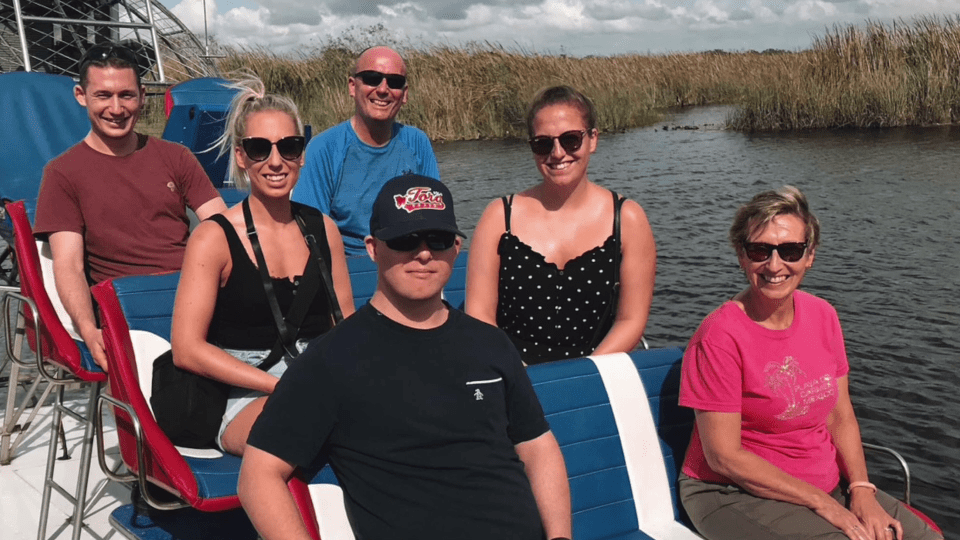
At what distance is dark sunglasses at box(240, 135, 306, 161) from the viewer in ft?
9.46

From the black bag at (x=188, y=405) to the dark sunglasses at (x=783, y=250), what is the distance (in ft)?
5.17

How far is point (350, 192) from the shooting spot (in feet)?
13.8

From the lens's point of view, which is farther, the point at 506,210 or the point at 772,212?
the point at 506,210

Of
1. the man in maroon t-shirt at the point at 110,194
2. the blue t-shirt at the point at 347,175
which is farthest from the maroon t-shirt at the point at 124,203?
the blue t-shirt at the point at 347,175

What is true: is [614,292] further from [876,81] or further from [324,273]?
[876,81]

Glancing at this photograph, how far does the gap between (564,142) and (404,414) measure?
1.31 metres

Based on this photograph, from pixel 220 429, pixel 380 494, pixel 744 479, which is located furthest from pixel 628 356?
pixel 220 429

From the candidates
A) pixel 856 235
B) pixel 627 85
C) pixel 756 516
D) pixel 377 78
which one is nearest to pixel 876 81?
pixel 627 85

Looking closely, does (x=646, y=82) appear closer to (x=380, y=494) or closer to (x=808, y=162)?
(x=808, y=162)

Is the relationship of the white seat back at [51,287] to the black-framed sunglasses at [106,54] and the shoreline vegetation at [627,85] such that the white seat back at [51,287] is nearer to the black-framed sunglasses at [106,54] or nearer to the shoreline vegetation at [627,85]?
the black-framed sunglasses at [106,54]

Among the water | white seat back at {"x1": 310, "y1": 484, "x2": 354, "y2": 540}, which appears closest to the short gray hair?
white seat back at {"x1": 310, "y1": 484, "x2": 354, "y2": 540}

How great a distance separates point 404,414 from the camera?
6.60ft

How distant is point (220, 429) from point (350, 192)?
5.24ft

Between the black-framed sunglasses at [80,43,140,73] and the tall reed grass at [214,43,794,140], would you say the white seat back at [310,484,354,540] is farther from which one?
the tall reed grass at [214,43,794,140]
